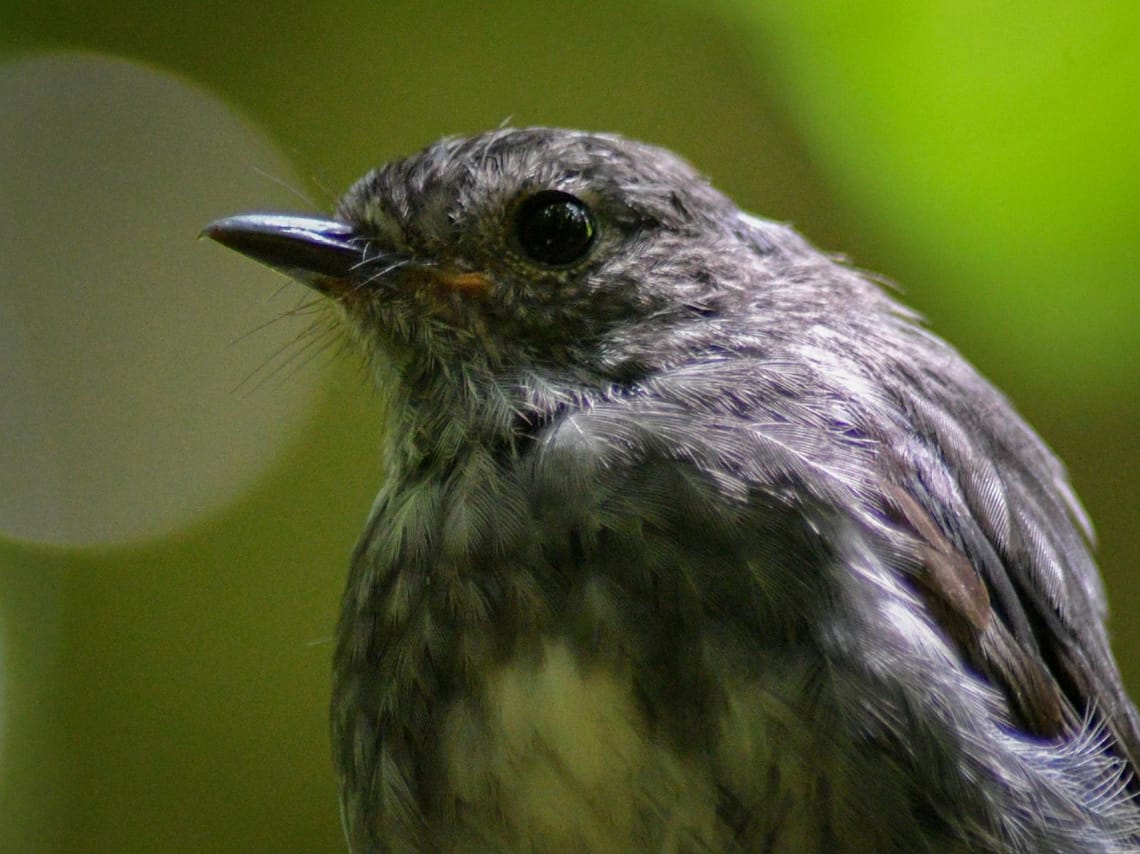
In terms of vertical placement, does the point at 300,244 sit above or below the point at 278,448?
above

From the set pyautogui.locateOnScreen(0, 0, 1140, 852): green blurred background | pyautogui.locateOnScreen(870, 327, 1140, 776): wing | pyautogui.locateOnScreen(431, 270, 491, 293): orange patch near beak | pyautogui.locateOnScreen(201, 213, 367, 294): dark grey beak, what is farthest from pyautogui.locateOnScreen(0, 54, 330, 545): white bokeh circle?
pyautogui.locateOnScreen(870, 327, 1140, 776): wing

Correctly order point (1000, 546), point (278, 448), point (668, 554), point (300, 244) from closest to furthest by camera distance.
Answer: point (668, 554) → point (1000, 546) → point (300, 244) → point (278, 448)

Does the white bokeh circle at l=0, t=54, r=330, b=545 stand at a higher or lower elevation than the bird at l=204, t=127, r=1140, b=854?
higher

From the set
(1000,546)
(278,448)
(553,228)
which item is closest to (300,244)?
(553,228)

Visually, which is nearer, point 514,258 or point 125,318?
point 514,258

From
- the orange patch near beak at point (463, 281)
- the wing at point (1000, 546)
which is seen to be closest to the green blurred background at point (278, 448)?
the wing at point (1000, 546)

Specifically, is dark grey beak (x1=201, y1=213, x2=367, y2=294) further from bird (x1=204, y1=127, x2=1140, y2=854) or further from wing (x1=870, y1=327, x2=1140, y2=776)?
wing (x1=870, y1=327, x2=1140, y2=776)

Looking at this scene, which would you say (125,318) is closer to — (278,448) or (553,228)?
(278,448)
